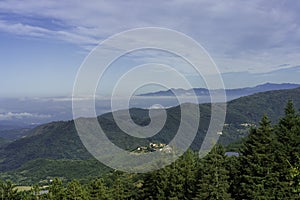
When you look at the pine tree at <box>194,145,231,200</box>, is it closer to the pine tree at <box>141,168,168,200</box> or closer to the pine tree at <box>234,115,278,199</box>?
the pine tree at <box>234,115,278,199</box>

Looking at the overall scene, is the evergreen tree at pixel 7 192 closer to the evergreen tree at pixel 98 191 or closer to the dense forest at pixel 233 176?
the dense forest at pixel 233 176

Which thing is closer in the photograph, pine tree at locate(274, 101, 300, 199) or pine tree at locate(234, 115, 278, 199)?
pine tree at locate(234, 115, 278, 199)

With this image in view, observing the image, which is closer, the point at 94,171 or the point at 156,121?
the point at 156,121

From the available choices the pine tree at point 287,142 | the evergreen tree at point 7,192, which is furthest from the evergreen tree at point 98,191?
the pine tree at point 287,142

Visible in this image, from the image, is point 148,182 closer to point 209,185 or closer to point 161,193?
point 161,193

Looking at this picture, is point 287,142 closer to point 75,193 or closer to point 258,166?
point 258,166

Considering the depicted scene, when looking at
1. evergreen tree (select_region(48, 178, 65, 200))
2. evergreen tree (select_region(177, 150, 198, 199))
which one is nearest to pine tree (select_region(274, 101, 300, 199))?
evergreen tree (select_region(177, 150, 198, 199))

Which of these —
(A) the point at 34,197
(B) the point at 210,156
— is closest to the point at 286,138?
(B) the point at 210,156
